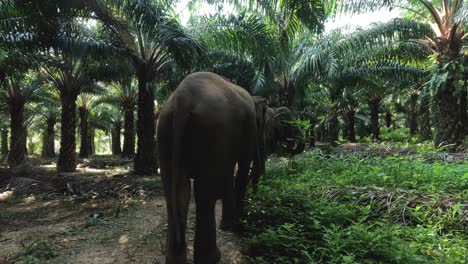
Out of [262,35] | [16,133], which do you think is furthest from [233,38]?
[16,133]

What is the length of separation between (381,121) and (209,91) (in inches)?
1863

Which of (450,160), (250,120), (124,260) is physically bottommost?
(124,260)

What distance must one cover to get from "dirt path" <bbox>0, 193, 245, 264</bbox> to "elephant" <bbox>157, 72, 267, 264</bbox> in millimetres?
825

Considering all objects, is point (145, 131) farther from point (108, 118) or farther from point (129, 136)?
point (108, 118)

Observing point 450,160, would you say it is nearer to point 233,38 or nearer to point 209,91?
point 233,38

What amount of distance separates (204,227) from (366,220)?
2365 mm

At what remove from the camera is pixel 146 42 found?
9.73 meters

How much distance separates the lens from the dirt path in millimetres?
3725

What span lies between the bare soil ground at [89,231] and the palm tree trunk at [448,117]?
7.85 meters

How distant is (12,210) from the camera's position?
6168 millimetres

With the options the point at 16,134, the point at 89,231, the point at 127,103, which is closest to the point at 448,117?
the point at 89,231

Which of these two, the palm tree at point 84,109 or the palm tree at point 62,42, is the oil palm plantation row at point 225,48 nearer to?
the palm tree at point 62,42

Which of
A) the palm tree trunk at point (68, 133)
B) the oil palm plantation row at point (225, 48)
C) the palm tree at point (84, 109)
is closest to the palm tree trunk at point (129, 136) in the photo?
the oil palm plantation row at point (225, 48)

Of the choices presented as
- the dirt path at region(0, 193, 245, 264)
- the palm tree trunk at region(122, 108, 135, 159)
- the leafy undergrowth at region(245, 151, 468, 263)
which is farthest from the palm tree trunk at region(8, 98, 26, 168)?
the leafy undergrowth at region(245, 151, 468, 263)
